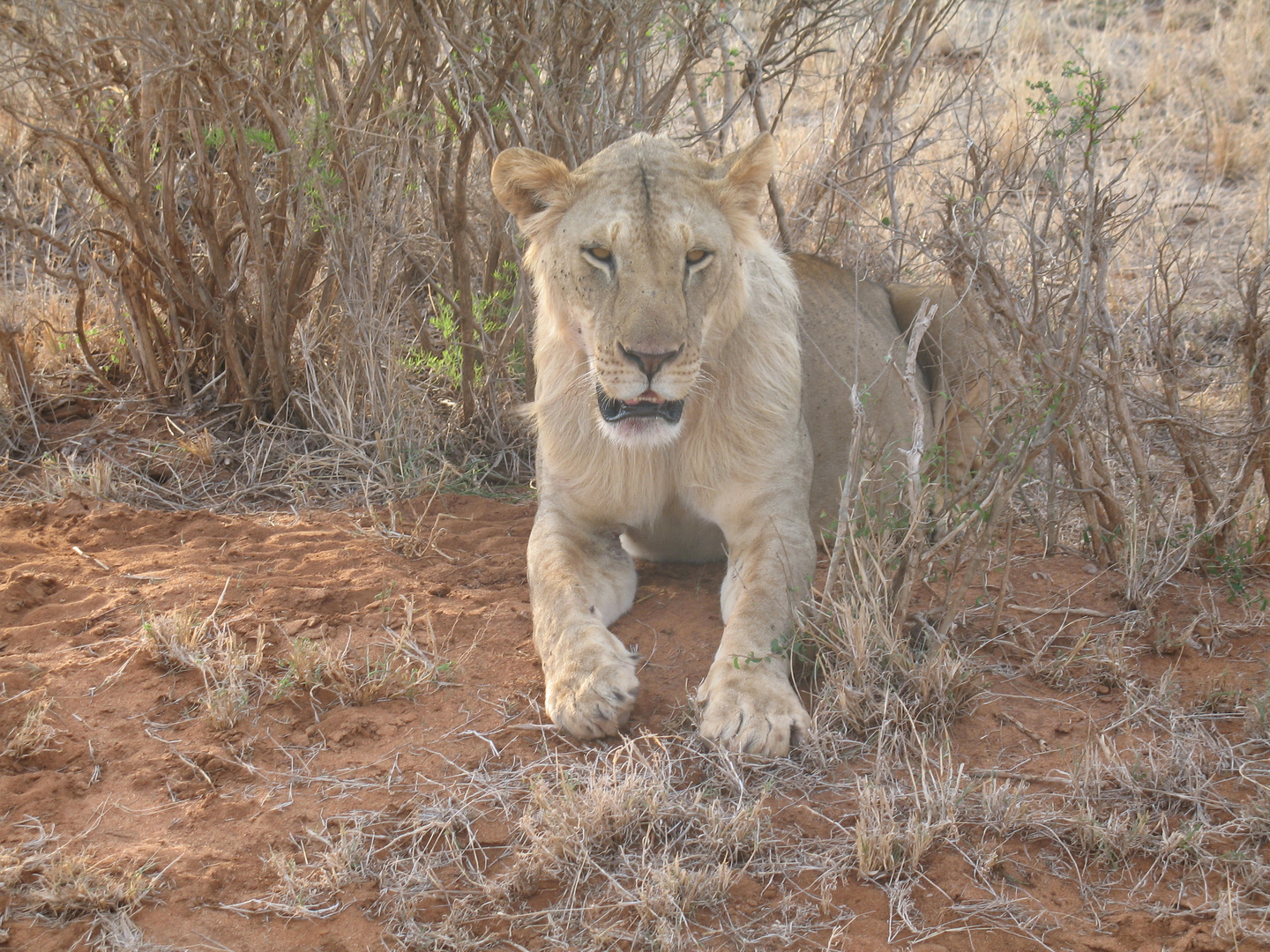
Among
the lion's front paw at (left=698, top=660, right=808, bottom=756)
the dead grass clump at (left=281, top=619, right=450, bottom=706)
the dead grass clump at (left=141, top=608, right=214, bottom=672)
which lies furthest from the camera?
the dead grass clump at (left=141, top=608, right=214, bottom=672)

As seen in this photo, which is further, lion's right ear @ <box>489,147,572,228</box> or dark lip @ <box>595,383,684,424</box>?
lion's right ear @ <box>489,147,572,228</box>

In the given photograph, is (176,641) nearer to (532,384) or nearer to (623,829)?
(623,829)

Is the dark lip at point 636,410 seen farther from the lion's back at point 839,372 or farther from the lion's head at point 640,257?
the lion's back at point 839,372

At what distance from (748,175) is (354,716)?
2.06 m

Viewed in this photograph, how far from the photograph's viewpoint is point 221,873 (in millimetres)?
2588

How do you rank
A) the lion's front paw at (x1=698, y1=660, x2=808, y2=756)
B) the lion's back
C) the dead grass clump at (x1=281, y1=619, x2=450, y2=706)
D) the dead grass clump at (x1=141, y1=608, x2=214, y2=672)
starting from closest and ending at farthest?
the lion's front paw at (x1=698, y1=660, x2=808, y2=756) → the dead grass clump at (x1=281, y1=619, x2=450, y2=706) → the dead grass clump at (x1=141, y1=608, x2=214, y2=672) → the lion's back

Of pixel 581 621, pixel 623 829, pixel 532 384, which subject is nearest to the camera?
pixel 623 829

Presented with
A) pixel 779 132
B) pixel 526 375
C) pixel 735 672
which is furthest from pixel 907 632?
pixel 779 132

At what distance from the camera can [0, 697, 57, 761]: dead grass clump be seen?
3039 millimetres

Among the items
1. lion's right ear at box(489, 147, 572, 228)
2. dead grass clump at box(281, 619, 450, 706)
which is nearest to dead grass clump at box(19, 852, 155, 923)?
dead grass clump at box(281, 619, 450, 706)

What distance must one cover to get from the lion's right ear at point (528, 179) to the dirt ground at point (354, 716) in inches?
54.2

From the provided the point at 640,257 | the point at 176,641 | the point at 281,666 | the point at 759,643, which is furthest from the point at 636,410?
the point at 176,641

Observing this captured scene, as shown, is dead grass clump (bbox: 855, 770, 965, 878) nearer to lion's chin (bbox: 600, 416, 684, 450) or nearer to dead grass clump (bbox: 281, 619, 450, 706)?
lion's chin (bbox: 600, 416, 684, 450)

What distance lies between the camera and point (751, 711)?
299 centimetres
